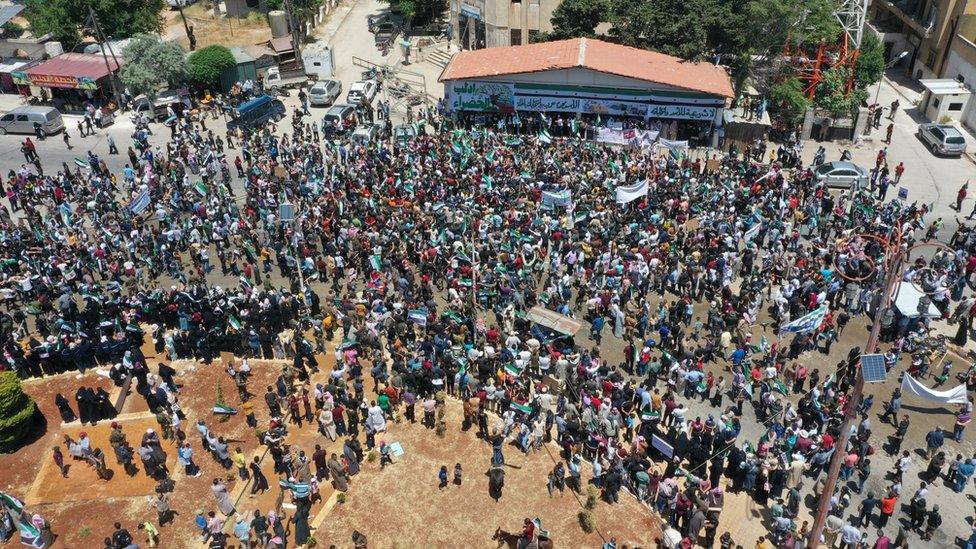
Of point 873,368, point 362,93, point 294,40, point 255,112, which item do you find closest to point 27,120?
point 255,112

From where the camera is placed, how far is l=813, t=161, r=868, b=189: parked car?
40188mm

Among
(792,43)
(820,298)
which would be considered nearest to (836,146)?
(792,43)

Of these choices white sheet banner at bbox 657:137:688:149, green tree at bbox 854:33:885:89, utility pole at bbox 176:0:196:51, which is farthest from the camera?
utility pole at bbox 176:0:196:51

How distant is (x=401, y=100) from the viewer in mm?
53156

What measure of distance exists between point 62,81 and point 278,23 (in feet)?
59.5

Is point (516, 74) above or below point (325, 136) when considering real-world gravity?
above

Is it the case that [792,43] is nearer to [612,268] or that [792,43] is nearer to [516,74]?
[516,74]

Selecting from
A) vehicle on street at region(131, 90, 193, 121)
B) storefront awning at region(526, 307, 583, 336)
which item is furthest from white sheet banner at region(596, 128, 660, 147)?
vehicle on street at region(131, 90, 193, 121)

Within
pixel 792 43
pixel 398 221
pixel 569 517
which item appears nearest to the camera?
pixel 569 517

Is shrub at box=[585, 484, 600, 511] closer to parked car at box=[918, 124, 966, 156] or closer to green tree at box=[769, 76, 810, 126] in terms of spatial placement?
green tree at box=[769, 76, 810, 126]

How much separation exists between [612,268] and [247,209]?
58.0 feet

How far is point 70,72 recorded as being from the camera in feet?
168

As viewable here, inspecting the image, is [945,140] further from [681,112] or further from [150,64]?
[150,64]

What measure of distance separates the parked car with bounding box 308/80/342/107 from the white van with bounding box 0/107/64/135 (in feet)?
54.0
